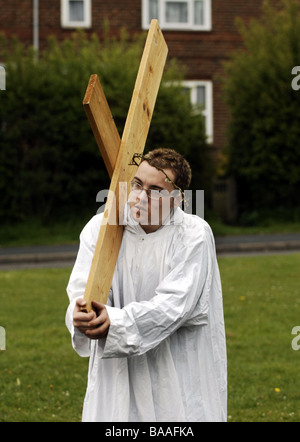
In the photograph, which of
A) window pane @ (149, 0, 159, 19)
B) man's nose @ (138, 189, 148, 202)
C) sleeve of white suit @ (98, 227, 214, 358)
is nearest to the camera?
sleeve of white suit @ (98, 227, 214, 358)

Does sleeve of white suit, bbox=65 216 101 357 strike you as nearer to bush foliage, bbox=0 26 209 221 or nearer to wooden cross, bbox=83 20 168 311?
wooden cross, bbox=83 20 168 311

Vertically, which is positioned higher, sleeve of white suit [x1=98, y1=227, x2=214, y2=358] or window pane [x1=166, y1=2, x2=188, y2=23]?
window pane [x1=166, y1=2, x2=188, y2=23]

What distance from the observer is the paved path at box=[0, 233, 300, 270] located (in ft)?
50.4

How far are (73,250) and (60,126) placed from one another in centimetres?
368

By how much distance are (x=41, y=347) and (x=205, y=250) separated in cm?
513

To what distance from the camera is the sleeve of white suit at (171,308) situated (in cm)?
304

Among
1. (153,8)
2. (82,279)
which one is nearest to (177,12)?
(153,8)

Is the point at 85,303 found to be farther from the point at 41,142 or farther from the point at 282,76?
the point at 282,76

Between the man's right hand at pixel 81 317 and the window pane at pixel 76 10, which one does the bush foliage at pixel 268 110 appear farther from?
the man's right hand at pixel 81 317

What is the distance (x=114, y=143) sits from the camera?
3303 millimetres

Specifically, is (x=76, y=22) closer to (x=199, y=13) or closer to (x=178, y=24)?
(x=178, y=24)

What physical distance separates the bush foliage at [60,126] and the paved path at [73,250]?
6.74ft

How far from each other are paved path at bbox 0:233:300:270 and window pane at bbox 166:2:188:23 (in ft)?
29.5

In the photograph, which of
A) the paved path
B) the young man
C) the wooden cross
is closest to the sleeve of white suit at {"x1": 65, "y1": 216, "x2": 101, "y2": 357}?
the young man
